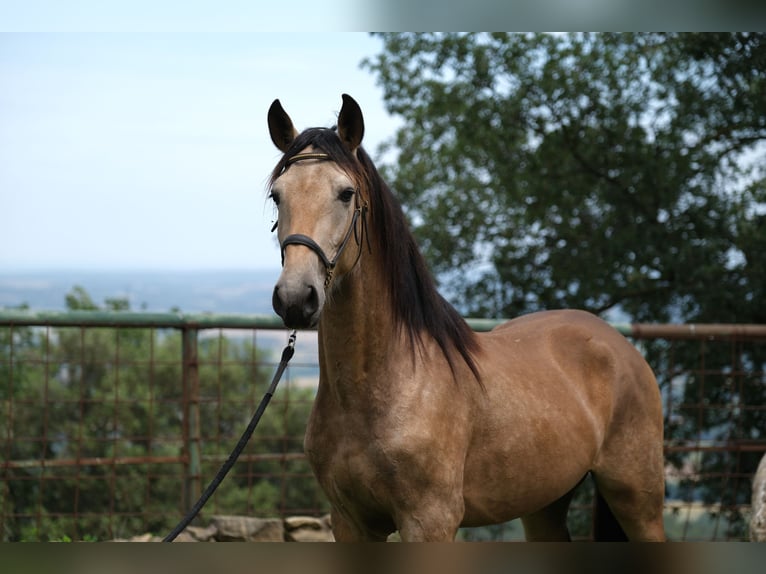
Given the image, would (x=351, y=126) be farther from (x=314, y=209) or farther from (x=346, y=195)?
(x=314, y=209)

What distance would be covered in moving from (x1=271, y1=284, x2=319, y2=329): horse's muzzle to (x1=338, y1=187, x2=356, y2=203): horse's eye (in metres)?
0.32

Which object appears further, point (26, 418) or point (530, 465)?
point (26, 418)

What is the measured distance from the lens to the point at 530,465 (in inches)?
113

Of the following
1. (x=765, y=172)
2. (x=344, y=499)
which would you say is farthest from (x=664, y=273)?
(x=344, y=499)

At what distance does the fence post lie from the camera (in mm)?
4676

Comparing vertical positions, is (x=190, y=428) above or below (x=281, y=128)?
below

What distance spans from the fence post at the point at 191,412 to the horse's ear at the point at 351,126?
2.42 metres

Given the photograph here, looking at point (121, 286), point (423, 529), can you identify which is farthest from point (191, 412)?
point (121, 286)

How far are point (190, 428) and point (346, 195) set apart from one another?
2.72 m

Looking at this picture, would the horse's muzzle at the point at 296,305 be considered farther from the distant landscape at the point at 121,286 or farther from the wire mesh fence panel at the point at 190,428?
the distant landscape at the point at 121,286

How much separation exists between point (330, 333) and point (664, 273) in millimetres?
6801

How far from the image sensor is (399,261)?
2.65 meters

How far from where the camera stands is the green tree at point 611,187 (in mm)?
8023

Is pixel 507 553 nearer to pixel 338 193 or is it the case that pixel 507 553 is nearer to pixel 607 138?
pixel 338 193
